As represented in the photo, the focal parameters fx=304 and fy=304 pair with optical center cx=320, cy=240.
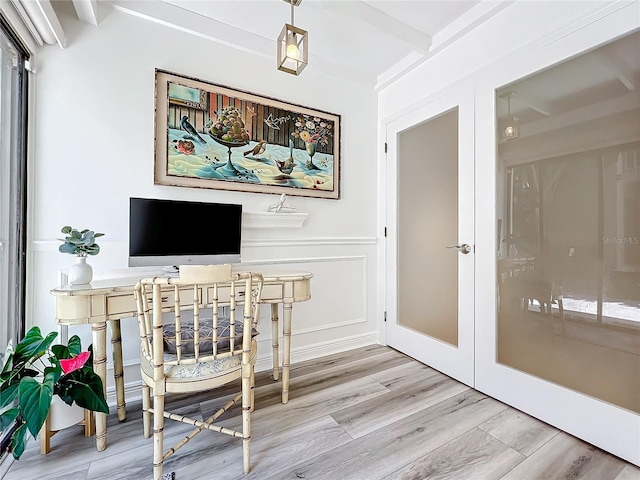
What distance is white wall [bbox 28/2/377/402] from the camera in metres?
1.81

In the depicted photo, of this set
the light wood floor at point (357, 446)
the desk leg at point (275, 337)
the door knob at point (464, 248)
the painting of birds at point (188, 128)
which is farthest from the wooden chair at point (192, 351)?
the door knob at point (464, 248)

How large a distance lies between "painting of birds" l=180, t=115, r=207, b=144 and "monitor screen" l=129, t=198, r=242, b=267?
1.83 feet

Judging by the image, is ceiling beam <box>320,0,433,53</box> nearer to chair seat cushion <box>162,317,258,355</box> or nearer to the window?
the window

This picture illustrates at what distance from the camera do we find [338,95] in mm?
2828

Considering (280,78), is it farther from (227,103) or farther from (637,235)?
(637,235)

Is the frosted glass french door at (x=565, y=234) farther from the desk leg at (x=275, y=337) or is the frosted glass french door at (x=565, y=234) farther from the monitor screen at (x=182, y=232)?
the monitor screen at (x=182, y=232)

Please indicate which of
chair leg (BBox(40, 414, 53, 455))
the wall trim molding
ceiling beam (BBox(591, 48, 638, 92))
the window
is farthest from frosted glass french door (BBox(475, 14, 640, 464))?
the window

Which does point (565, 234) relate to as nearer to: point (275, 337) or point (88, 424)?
point (275, 337)

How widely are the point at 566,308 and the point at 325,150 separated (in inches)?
81.2

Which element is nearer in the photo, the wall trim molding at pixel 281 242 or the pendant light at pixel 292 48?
the pendant light at pixel 292 48

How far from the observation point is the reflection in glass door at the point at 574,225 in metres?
1.49

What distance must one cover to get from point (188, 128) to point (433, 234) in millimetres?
2057

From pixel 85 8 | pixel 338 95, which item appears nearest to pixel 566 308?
pixel 338 95

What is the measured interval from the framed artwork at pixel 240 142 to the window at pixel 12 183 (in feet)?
2.24
